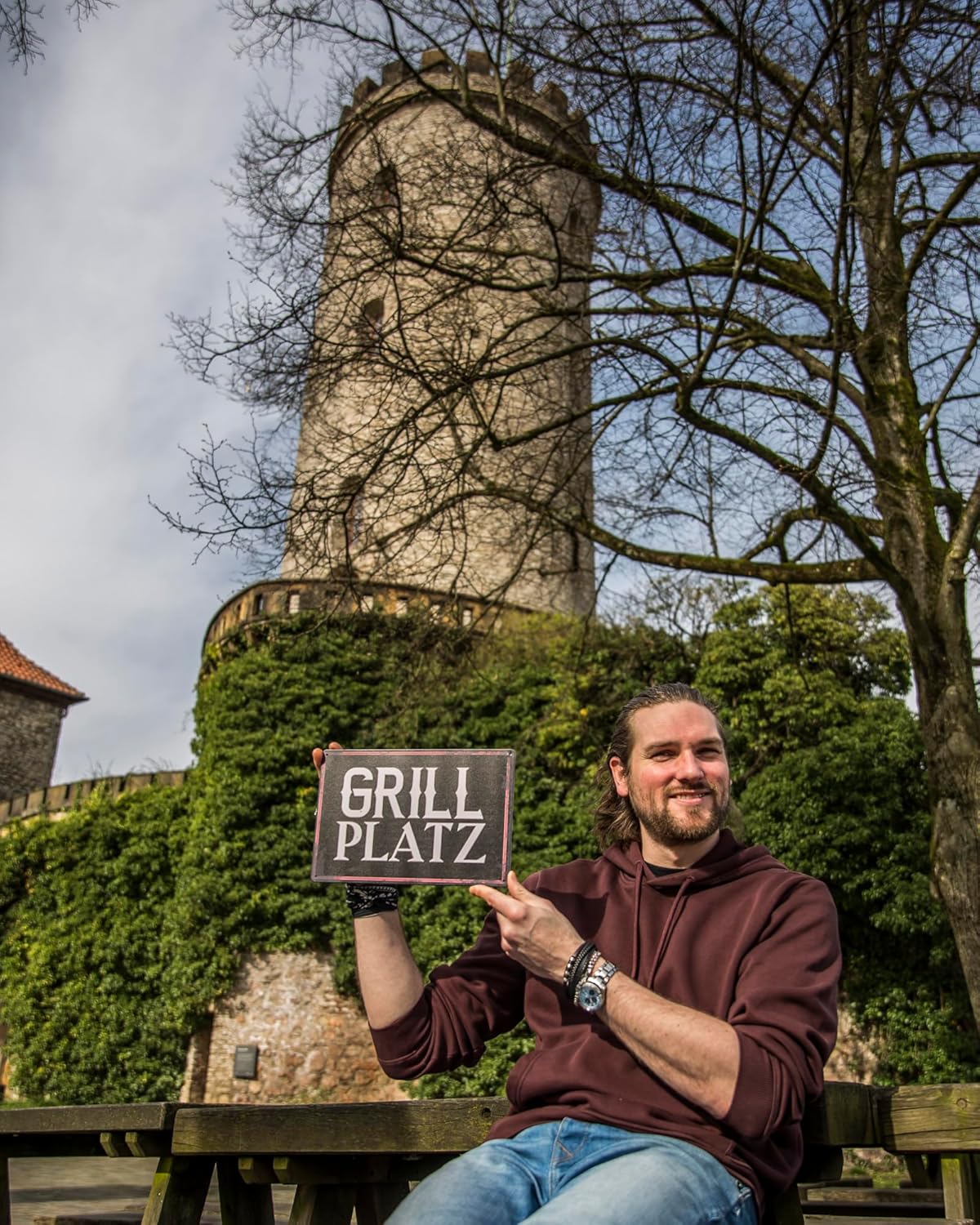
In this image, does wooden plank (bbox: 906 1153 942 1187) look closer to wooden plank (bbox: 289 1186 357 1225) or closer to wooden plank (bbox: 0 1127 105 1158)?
wooden plank (bbox: 289 1186 357 1225)

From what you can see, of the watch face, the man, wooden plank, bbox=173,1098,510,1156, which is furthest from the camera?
wooden plank, bbox=173,1098,510,1156

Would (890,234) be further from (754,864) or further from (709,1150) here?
(709,1150)

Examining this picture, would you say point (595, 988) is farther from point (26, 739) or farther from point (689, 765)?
point (26, 739)

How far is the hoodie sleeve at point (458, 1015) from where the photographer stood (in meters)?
2.36

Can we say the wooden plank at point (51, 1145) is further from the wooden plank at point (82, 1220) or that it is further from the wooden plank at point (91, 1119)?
the wooden plank at point (82, 1220)

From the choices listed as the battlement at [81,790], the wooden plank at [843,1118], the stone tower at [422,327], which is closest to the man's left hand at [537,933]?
the wooden plank at [843,1118]

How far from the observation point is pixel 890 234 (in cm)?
767

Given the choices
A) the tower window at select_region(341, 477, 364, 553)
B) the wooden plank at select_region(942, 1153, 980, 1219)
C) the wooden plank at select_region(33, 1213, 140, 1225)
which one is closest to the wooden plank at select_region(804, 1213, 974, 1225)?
the wooden plank at select_region(942, 1153, 980, 1219)

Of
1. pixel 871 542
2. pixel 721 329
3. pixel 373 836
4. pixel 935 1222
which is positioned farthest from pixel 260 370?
pixel 935 1222

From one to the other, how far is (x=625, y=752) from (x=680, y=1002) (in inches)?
24.3

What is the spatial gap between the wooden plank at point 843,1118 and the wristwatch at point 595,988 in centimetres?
40

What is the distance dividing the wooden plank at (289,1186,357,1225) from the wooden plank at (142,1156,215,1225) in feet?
0.74

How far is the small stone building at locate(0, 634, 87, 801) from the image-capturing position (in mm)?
25672

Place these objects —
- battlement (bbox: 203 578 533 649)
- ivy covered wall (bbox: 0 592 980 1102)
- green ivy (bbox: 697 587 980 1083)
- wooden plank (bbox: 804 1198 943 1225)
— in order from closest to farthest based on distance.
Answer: wooden plank (bbox: 804 1198 943 1225) → green ivy (bbox: 697 587 980 1083) → ivy covered wall (bbox: 0 592 980 1102) → battlement (bbox: 203 578 533 649)
